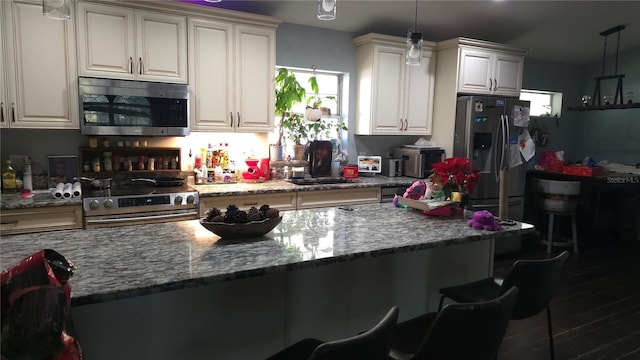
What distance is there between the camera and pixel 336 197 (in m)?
3.94

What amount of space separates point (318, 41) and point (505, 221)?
2.81 m

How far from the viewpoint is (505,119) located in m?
4.50

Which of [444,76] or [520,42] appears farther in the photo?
[520,42]

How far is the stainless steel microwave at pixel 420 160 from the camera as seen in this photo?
447cm

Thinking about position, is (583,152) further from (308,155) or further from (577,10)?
(308,155)

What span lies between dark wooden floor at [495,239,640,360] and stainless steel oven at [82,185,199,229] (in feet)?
7.85

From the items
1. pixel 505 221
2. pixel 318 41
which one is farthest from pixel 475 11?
pixel 505 221

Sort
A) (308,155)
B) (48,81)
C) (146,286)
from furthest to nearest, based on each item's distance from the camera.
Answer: (308,155) < (48,81) < (146,286)

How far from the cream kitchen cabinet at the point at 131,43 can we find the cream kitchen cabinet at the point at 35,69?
115 mm

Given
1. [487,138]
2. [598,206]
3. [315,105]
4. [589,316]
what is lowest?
[589,316]

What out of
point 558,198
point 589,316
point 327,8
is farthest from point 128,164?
point 558,198

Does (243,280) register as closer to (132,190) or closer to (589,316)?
(132,190)

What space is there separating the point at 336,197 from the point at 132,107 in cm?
185

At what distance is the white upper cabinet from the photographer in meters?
4.48
